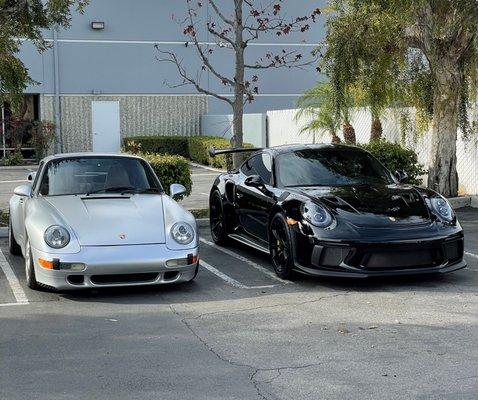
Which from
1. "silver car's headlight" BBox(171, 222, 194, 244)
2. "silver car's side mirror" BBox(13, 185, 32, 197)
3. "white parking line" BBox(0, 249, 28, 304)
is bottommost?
"white parking line" BBox(0, 249, 28, 304)

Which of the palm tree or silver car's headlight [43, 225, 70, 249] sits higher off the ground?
the palm tree

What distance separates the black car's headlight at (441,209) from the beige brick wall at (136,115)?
22494mm

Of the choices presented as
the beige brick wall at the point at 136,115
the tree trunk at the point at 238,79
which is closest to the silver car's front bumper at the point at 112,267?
the tree trunk at the point at 238,79

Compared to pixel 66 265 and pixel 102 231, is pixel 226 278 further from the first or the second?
pixel 66 265

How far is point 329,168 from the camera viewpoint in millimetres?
8992

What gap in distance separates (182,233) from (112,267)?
845 mm

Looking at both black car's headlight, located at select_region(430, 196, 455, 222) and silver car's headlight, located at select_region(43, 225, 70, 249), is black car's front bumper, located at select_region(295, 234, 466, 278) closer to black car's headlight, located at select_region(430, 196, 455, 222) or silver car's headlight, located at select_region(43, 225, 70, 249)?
black car's headlight, located at select_region(430, 196, 455, 222)

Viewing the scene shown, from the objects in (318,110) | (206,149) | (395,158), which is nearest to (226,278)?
(395,158)

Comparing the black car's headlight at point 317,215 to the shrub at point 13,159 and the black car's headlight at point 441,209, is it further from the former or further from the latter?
the shrub at point 13,159

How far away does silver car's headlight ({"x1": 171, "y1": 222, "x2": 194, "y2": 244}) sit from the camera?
24.8 feet

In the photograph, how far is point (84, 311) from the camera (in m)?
6.89

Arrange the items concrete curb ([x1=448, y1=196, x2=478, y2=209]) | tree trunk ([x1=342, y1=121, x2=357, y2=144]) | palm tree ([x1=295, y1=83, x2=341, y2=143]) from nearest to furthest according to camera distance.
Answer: concrete curb ([x1=448, y1=196, x2=478, y2=209]) → tree trunk ([x1=342, y1=121, x2=357, y2=144]) → palm tree ([x1=295, y1=83, x2=341, y2=143])

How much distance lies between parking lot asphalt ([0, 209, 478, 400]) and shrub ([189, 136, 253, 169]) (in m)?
16.4

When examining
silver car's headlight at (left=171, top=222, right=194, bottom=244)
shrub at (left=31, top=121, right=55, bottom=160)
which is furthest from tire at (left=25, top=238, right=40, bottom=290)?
shrub at (left=31, top=121, right=55, bottom=160)
